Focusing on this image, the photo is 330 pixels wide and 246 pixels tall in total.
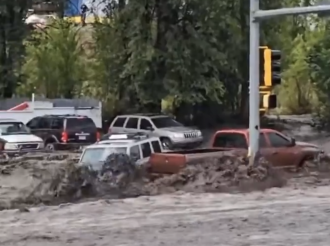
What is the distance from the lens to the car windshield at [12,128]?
35197 mm

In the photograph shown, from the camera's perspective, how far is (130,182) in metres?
23.7

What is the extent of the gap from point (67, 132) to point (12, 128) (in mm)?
3571

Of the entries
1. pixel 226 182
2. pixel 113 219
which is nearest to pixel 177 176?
pixel 226 182

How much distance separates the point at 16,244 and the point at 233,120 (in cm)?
4104

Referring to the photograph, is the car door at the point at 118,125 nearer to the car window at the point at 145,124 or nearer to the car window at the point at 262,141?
the car window at the point at 145,124

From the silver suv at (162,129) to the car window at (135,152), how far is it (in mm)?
13334

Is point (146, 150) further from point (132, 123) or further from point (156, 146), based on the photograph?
point (132, 123)

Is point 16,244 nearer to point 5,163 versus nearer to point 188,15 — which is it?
point 5,163

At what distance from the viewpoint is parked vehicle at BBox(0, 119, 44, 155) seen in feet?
112

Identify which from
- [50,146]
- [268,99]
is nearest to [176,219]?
[268,99]

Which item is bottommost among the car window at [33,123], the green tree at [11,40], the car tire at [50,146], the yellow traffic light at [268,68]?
the car tire at [50,146]

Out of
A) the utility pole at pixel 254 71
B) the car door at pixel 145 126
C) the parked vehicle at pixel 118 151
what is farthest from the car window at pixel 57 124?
the utility pole at pixel 254 71

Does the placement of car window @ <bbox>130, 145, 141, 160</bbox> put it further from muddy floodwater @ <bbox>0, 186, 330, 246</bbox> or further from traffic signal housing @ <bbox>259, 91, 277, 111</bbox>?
traffic signal housing @ <bbox>259, 91, 277, 111</bbox>

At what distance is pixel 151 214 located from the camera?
1792 centimetres
